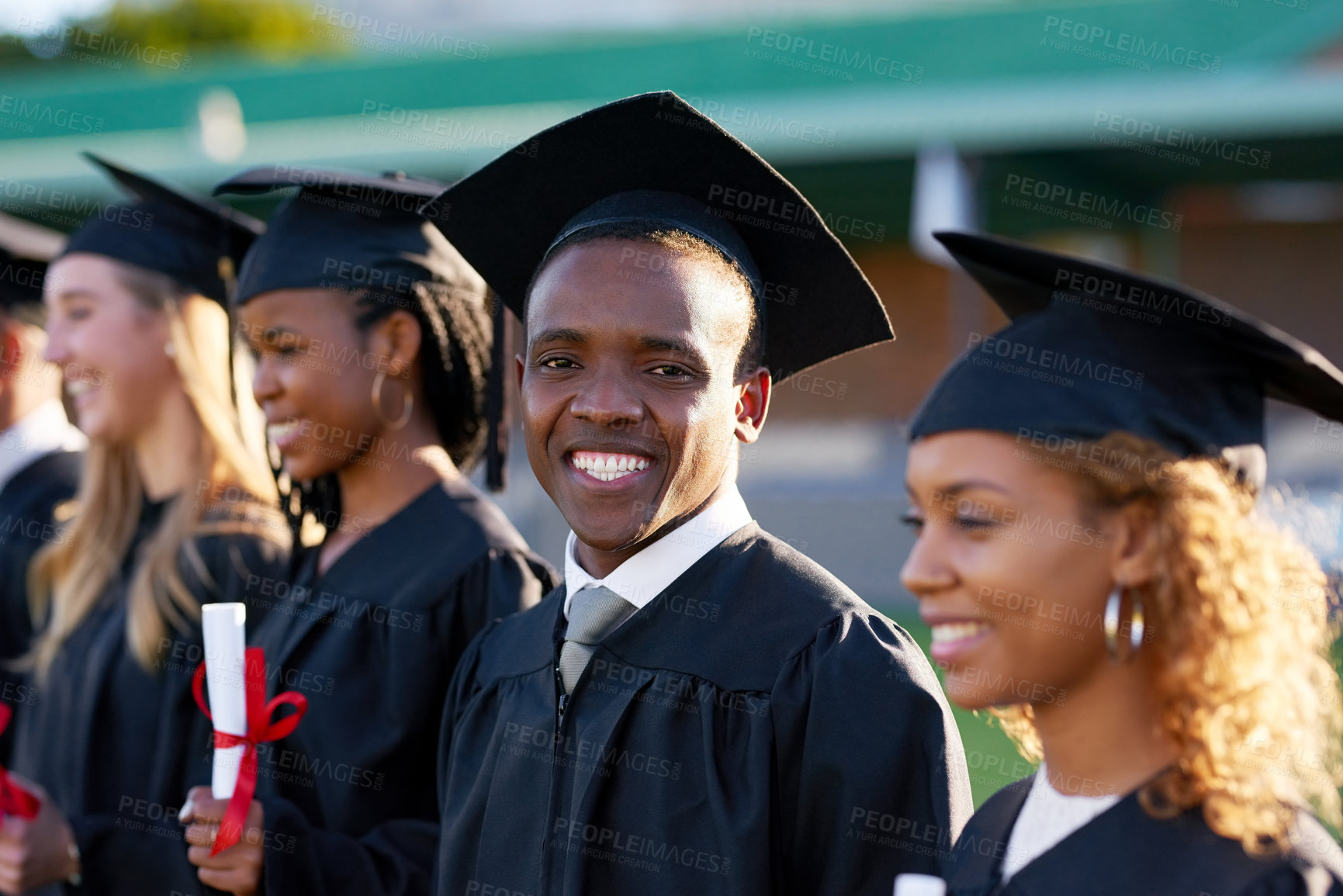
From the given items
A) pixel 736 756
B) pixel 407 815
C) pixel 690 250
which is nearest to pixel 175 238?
pixel 407 815

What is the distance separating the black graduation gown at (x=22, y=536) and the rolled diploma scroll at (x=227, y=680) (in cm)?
142

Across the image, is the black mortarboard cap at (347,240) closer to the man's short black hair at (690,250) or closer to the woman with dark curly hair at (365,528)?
the woman with dark curly hair at (365,528)

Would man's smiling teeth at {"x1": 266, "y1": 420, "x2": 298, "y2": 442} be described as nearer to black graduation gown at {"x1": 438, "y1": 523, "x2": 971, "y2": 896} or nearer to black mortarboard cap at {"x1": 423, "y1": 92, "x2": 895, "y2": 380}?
black mortarboard cap at {"x1": 423, "y1": 92, "x2": 895, "y2": 380}

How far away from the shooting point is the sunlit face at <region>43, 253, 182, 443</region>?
3711mm

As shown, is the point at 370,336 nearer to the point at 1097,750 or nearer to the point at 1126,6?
the point at 1097,750

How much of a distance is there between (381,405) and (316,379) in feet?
0.50

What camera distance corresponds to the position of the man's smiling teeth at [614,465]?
7.45 ft

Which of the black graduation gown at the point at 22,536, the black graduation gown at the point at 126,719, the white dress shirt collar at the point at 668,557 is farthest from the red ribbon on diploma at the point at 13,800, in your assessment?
the white dress shirt collar at the point at 668,557

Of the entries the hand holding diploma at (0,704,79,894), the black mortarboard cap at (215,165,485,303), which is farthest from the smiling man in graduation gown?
the hand holding diploma at (0,704,79,894)

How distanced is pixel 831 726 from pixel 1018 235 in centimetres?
1360

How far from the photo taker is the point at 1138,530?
173cm

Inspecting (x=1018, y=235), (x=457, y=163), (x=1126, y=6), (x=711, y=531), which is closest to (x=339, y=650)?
(x=711, y=531)

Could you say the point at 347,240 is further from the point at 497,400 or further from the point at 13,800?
the point at 13,800

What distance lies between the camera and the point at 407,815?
2904 mm
